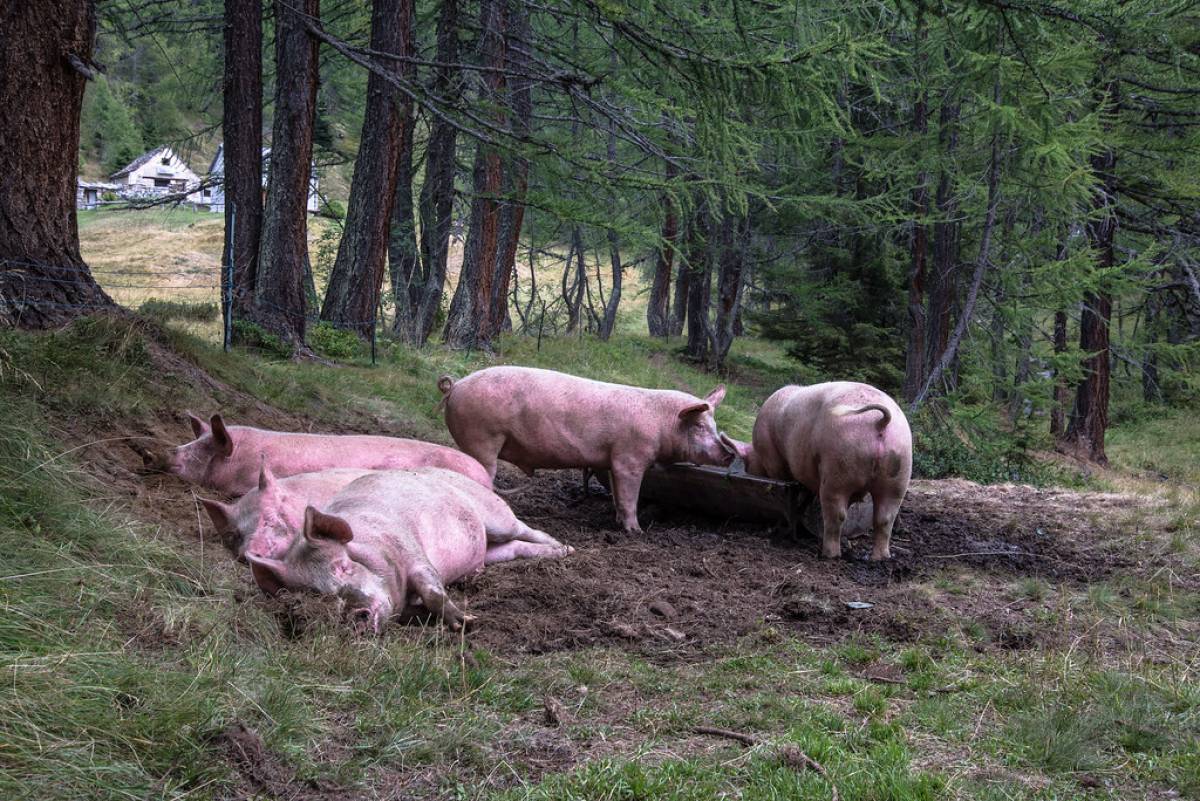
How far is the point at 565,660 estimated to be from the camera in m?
4.69

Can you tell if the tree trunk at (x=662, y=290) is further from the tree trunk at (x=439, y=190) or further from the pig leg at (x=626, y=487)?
the pig leg at (x=626, y=487)

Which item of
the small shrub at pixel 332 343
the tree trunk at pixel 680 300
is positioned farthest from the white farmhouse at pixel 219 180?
the tree trunk at pixel 680 300

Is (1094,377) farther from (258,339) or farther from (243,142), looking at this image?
(243,142)

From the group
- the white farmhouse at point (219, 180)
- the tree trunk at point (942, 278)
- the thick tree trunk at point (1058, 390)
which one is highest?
the white farmhouse at point (219, 180)

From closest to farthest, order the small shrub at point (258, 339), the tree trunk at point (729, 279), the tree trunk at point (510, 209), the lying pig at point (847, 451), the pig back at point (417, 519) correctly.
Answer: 1. the pig back at point (417, 519)
2. the lying pig at point (847, 451)
3. the small shrub at point (258, 339)
4. the tree trunk at point (510, 209)
5. the tree trunk at point (729, 279)

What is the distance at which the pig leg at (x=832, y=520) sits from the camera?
723 centimetres

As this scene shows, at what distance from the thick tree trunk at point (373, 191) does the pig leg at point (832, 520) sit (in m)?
6.83

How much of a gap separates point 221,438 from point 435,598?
7.71 feet

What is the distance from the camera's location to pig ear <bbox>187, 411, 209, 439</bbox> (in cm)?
680

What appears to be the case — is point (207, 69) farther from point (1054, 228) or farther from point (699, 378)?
point (1054, 228)

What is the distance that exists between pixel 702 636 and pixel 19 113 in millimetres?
5425

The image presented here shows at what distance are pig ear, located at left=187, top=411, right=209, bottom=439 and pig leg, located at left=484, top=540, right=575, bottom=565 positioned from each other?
1.97 m

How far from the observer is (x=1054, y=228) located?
49.5 ft

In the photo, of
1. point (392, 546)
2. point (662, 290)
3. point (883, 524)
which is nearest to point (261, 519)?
point (392, 546)
